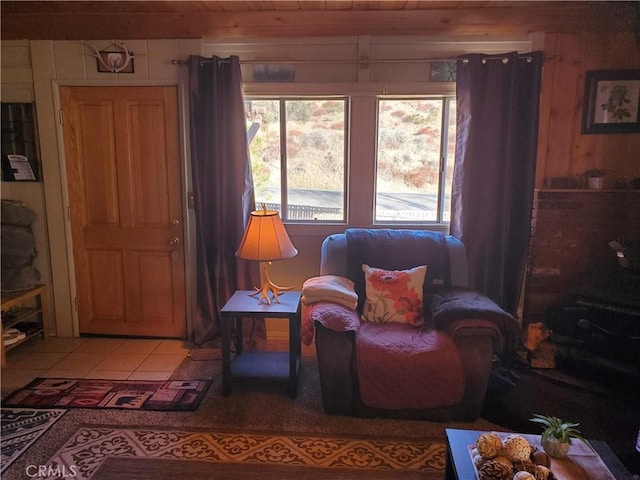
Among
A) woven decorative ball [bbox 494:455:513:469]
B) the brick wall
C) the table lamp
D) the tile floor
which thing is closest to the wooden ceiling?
the brick wall

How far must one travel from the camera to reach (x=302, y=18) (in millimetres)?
3062

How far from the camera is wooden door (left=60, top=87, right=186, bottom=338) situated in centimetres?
331

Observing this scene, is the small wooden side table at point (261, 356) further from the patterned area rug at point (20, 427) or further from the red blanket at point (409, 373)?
the patterned area rug at point (20, 427)

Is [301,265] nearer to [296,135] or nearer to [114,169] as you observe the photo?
[296,135]

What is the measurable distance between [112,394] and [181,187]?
1.54 meters

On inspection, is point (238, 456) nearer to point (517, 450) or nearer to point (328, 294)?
point (328, 294)

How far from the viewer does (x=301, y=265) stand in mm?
3482

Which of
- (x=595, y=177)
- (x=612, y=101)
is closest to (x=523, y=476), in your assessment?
(x=595, y=177)

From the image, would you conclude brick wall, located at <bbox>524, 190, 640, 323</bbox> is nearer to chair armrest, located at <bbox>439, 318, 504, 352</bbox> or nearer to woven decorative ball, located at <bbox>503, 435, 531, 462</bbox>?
chair armrest, located at <bbox>439, 318, 504, 352</bbox>

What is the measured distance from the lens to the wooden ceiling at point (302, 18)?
9.71 feet

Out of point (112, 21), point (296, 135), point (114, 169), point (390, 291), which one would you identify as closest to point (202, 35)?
point (112, 21)

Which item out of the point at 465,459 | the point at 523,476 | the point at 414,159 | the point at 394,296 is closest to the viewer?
the point at 523,476

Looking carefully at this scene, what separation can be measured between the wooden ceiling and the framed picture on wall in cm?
→ 31

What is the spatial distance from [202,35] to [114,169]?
122cm
